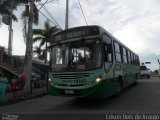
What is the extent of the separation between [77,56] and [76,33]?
103 cm

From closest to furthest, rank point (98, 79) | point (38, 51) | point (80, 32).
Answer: point (98, 79), point (80, 32), point (38, 51)

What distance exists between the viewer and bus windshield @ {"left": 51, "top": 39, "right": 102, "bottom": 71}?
1274 centimetres

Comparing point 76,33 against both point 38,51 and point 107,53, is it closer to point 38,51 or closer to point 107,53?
point 107,53

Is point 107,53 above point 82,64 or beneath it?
above

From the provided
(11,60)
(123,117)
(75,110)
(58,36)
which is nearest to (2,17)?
(11,60)

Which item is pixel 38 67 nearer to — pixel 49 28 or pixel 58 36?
pixel 49 28

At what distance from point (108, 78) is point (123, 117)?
316cm

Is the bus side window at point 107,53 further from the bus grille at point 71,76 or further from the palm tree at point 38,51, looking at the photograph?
the palm tree at point 38,51

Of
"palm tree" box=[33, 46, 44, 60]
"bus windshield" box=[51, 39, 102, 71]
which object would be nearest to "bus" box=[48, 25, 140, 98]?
"bus windshield" box=[51, 39, 102, 71]

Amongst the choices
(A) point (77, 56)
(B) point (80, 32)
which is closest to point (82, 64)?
(A) point (77, 56)

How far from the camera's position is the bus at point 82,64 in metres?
12.6

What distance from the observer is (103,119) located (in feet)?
33.3

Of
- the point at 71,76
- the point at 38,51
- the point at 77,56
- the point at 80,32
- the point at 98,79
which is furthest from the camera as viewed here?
the point at 38,51

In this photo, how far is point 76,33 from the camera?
13.6 meters
